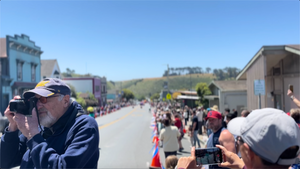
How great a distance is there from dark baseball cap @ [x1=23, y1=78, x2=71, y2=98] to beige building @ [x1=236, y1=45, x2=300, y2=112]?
9.60 m

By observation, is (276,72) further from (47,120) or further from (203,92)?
(203,92)

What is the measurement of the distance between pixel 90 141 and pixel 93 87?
59733 mm

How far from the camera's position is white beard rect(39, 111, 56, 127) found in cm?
193

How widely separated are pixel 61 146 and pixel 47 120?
0.92 feet

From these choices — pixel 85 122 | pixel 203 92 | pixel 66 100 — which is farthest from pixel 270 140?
pixel 203 92

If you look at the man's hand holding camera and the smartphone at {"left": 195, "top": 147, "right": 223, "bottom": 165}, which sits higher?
the man's hand holding camera

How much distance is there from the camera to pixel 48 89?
6.34 feet

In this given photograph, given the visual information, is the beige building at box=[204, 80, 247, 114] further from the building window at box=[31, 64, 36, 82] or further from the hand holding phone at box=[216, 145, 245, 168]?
the building window at box=[31, 64, 36, 82]

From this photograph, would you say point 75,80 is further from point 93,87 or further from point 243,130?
point 243,130

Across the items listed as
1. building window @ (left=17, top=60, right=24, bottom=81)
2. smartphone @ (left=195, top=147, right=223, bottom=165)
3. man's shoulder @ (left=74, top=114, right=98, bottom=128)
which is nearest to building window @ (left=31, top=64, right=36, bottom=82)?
building window @ (left=17, top=60, right=24, bottom=81)

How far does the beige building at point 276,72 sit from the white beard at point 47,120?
383 inches

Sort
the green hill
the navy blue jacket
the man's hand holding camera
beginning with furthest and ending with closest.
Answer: the green hill, the man's hand holding camera, the navy blue jacket

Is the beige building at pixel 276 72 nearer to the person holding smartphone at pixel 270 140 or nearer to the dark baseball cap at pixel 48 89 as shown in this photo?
the person holding smartphone at pixel 270 140

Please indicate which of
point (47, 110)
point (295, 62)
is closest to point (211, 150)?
point (47, 110)
